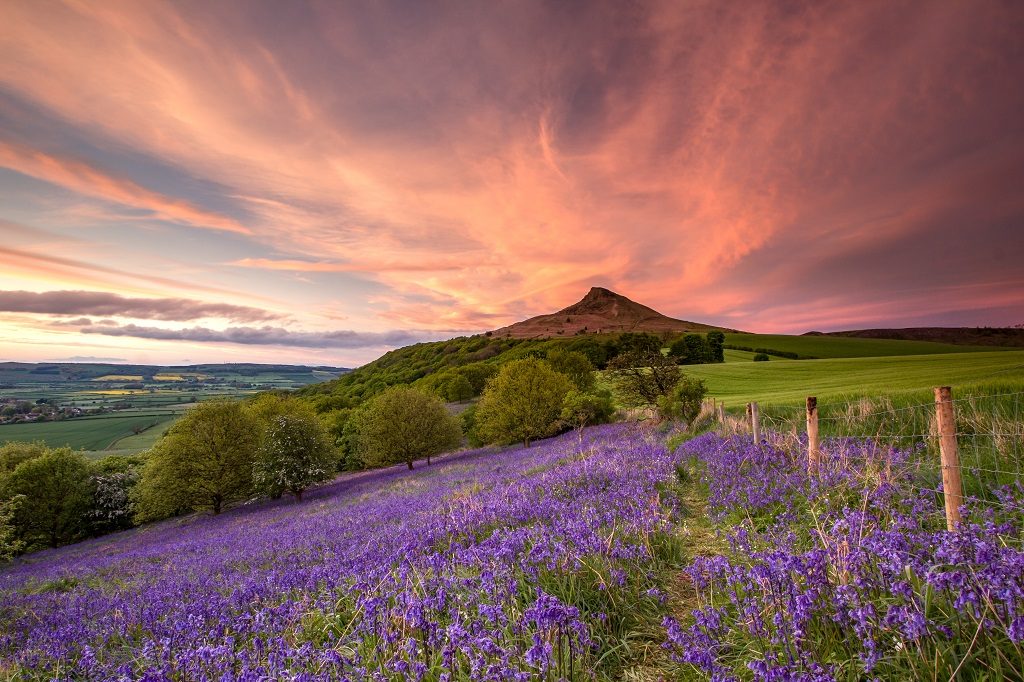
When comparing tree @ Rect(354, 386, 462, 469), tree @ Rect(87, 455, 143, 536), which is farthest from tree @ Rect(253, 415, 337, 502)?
tree @ Rect(87, 455, 143, 536)

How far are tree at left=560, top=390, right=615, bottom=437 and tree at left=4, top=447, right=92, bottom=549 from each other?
3652 centimetres

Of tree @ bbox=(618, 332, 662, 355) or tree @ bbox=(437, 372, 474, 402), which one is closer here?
tree @ bbox=(618, 332, 662, 355)

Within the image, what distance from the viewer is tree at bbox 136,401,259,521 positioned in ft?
89.8

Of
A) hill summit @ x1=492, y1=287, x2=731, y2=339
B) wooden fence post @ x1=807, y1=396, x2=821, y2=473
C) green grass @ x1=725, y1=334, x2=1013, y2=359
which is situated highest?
hill summit @ x1=492, y1=287, x2=731, y2=339

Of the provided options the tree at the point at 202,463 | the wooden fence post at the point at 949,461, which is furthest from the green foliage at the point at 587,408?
the wooden fence post at the point at 949,461

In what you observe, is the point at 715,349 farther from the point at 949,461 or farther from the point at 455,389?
the point at 949,461

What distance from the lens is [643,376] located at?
3178cm

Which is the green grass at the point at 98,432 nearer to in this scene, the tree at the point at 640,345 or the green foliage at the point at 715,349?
the tree at the point at 640,345

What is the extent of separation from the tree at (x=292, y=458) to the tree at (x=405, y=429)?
5.07 metres

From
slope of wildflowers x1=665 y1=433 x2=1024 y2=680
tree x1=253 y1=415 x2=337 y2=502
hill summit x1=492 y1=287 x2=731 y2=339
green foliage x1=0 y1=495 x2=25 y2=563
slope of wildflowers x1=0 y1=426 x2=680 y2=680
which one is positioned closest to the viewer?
slope of wildflowers x1=665 y1=433 x2=1024 y2=680

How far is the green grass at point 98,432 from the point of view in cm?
7712

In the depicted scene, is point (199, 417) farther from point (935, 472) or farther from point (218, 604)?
point (935, 472)

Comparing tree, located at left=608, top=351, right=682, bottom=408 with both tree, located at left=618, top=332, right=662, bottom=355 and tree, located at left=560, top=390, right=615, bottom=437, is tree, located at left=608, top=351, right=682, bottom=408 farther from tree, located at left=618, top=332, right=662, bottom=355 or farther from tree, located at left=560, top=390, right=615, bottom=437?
tree, located at left=560, top=390, right=615, bottom=437

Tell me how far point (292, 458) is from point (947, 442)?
97.1 feet
